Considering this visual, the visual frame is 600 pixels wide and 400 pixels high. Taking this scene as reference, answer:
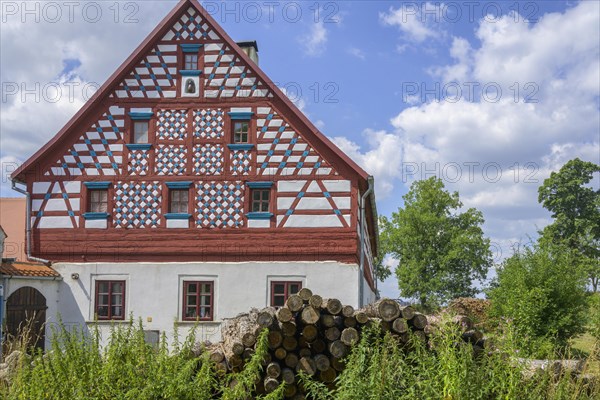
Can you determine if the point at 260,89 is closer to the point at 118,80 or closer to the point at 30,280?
the point at 118,80

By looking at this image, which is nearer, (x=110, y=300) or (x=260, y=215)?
(x=260, y=215)

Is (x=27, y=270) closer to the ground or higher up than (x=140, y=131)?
closer to the ground

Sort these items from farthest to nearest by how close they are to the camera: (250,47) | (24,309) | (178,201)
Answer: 1. (250,47)
2. (178,201)
3. (24,309)

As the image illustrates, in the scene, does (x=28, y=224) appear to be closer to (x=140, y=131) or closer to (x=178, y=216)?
(x=140, y=131)

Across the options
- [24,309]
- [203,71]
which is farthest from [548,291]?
[24,309]

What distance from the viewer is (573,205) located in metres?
42.5

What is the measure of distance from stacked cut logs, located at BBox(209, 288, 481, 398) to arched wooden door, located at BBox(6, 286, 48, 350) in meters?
8.76

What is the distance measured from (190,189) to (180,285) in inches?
107

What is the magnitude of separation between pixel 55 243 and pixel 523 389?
1495cm

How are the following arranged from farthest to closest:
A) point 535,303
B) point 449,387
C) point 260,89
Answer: point 260,89 → point 535,303 → point 449,387

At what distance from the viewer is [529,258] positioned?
18.3 meters

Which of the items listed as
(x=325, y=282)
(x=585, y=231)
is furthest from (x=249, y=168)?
(x=585, y=231)

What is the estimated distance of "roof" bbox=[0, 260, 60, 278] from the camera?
16656 mm

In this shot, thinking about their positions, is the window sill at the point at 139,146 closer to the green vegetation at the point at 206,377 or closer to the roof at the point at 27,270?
the roof at the point at 27,270
